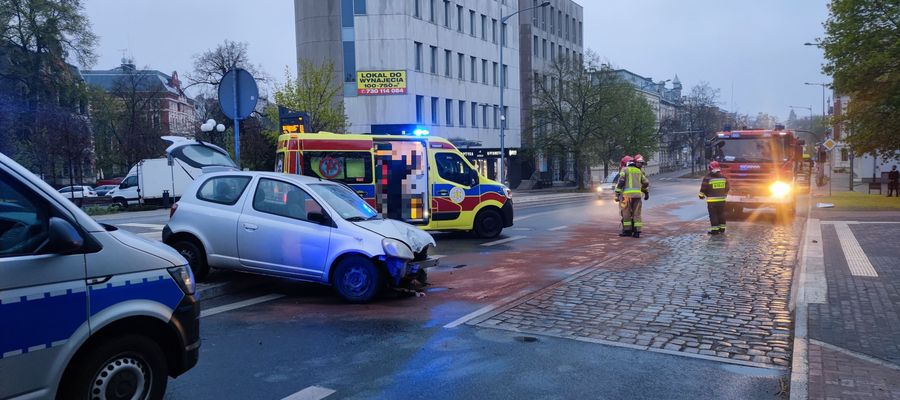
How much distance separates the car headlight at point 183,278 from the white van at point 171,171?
24.4m

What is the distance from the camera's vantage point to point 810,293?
7992 millimetres

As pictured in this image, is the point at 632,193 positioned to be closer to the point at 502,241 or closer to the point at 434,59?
the point at 502,241

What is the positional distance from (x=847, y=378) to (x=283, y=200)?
20.2ft

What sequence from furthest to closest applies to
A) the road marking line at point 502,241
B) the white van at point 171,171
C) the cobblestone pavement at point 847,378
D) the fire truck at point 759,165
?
the white van at point 171,171 → the fire truck at point 759,165 → the road marking line at point 502,241 → the cobblestone pavement at point 847,378

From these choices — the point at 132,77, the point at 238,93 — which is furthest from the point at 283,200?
the point at 132,77

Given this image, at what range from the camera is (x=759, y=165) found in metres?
18.9

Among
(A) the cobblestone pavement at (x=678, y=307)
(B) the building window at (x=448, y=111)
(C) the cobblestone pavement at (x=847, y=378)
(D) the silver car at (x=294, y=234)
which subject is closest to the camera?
(C) the cobblestone pavement at (x=847, y=378)

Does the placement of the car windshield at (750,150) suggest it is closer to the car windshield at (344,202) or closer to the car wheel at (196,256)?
the car windshield at (344,202)

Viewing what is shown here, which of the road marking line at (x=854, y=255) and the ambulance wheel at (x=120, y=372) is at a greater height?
the ambulance wheel at (x=120, y=372)

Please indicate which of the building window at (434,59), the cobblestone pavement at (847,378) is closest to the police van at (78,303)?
the cobblestone pavement at (847,378)

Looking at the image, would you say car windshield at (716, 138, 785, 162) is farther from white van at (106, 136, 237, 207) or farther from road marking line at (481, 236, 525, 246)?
white van at (106, 136, 237, 207)

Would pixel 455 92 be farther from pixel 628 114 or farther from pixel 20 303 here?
pixel 20 303

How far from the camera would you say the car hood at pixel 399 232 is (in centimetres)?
793

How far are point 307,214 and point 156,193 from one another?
83.2 feet
